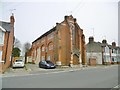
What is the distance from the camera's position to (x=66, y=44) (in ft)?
149

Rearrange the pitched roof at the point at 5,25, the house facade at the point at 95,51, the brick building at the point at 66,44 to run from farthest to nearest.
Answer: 1. the house facade at the point at 95,51
2. the brick building at the point at 66,44
3. the pitched roof at the point at 5,25

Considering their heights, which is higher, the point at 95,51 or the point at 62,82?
the point at 95,51

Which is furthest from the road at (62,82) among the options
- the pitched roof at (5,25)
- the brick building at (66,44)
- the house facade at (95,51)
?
the house facade at (95,51)

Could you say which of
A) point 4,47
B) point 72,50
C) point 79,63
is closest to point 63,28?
point 72,50

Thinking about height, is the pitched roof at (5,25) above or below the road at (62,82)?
above

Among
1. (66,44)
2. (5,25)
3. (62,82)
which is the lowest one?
(62,82)

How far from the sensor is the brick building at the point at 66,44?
43969 millimetres

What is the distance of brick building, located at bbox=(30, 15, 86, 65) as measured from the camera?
144ft

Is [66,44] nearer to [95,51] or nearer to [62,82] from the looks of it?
[95,51]

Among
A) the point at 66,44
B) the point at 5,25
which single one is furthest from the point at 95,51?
the point at 5,25

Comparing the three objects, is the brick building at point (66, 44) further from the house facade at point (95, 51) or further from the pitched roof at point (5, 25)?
the house facade at point (95, 51)

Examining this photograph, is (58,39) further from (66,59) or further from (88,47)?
(88,47)

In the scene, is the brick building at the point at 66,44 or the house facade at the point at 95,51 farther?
the house facade at the point at 95,51

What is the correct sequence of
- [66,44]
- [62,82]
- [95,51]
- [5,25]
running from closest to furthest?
1. [62,82]
2. [5,25]
3. [66,44]
4. [95,51]
